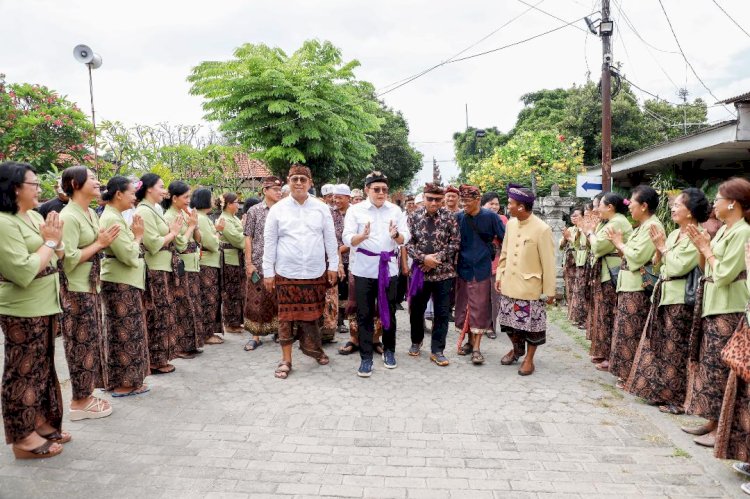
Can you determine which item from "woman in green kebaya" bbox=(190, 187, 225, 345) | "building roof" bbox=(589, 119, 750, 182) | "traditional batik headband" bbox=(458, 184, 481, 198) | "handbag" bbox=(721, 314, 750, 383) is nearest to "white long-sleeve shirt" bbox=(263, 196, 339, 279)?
"woman in green kebaya" bbox=(190, 187, 225, 345)

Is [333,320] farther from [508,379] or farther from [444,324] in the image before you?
[508,379]

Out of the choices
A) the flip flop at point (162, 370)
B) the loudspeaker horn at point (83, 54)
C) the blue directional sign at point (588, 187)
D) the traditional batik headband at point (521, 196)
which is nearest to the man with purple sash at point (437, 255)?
the traditional batik headband at point (521, 196)

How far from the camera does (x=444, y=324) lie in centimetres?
580

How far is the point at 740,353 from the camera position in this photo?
3.02 metres

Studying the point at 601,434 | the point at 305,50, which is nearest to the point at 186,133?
the point at 305,50

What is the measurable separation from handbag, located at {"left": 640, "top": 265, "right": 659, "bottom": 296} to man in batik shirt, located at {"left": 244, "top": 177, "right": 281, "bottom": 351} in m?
4.10

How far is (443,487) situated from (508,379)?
7.85ft

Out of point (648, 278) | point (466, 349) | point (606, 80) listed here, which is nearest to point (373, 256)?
point (466, 349)

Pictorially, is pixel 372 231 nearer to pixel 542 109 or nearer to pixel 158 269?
pixel 158 269

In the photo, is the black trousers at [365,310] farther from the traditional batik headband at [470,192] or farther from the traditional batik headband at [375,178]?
the traditional batik headband at [470,192]

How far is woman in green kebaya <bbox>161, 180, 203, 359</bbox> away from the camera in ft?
18.5

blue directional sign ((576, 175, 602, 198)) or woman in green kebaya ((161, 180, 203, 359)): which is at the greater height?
blue directional sign ((576, 175, 602, 198))

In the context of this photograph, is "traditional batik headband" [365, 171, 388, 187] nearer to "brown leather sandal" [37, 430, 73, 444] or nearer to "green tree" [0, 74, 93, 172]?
"brown leather sandal" [37, 430, 73, 444]

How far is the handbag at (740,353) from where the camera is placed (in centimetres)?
296
